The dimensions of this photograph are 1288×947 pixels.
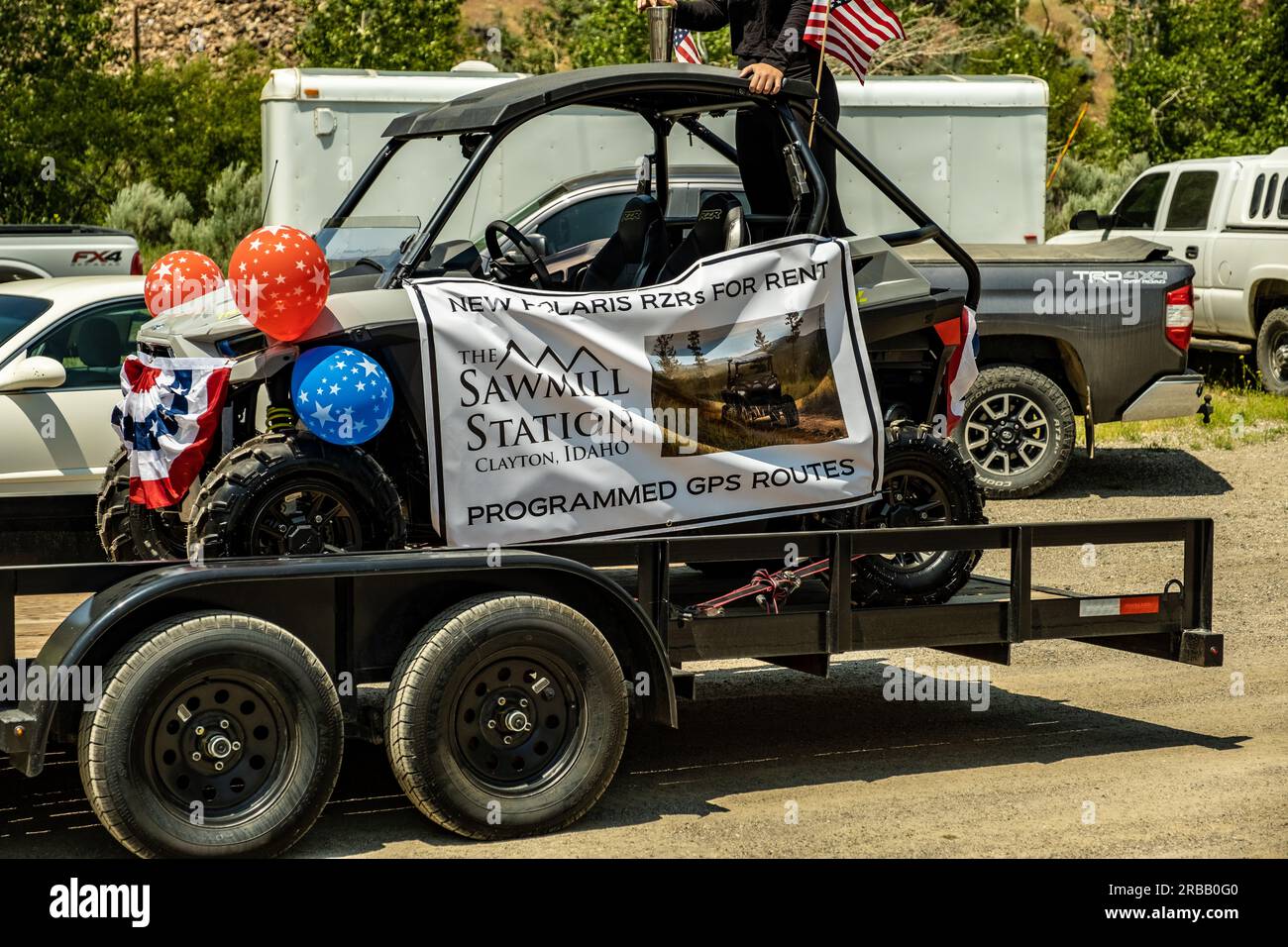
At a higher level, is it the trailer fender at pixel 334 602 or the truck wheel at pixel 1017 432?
the trailer fender at pixel 334 602

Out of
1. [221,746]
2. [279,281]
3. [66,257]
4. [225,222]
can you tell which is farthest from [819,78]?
[225,222]

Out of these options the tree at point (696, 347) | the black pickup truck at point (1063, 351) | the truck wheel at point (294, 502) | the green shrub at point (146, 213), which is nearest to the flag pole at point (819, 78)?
the tree at point (696, 347)

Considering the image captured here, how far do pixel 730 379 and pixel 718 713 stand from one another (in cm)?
208

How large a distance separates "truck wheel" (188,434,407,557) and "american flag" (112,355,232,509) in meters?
0.18

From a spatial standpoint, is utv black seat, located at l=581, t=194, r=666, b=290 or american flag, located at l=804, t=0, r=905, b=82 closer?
utv black seat, located at l=581, t=194, r=666, b=290

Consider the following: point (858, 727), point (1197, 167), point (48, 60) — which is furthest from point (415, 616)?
point (48, 60)

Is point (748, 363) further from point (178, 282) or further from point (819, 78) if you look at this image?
point (178, 282)

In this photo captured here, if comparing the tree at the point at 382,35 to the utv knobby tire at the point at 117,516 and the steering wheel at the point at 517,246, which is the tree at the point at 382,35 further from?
the utv knobby tire at the point at 117,516

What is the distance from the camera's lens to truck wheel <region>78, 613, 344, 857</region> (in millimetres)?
5125

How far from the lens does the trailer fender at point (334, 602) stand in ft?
16.9

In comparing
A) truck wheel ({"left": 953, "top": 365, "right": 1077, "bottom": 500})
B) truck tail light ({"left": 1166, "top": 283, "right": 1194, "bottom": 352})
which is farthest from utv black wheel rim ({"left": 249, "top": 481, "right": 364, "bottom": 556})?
truck tail light ({"left": 1166, "top": 283, "right": 1194, "bottom": 352})

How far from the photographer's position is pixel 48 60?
95.3ft

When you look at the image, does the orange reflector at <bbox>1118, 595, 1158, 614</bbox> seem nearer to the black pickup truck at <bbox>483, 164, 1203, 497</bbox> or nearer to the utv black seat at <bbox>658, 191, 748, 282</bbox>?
the utv black seat at <bbox>658, 191, 748, 282</bbox>

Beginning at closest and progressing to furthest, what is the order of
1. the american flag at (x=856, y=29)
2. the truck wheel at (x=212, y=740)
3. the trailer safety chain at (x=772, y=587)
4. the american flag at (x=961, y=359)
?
the truck wheel at (x=212, y=740) < the trailer safety chain at (x=772, y=587) < the american flag at (x=961, y=359) < the american flag at (x=856, y=29)
